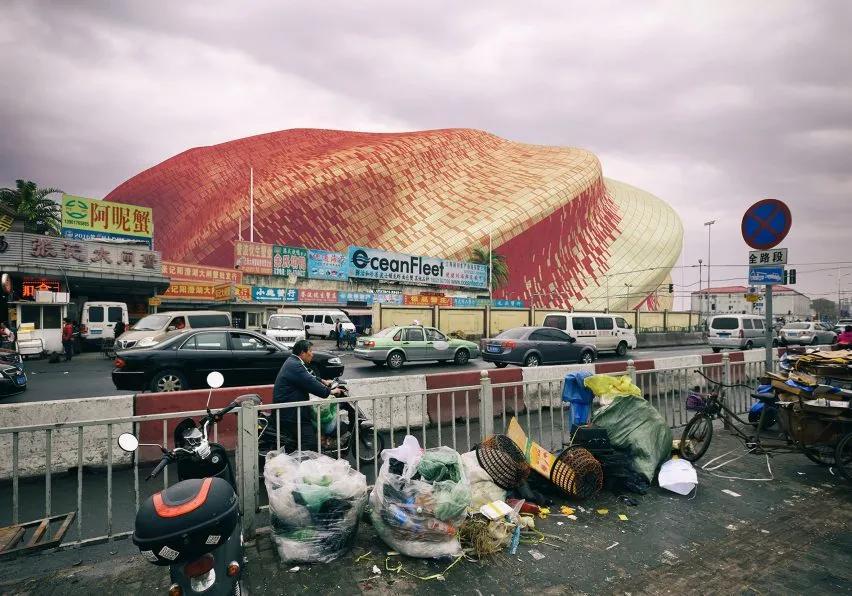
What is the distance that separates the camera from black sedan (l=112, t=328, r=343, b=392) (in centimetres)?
891

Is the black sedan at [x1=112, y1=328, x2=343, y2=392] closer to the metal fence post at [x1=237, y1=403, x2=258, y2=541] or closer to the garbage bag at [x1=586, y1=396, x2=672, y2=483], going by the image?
the metal fence post at [x1=237, y1=403, x2=258, y2=541]

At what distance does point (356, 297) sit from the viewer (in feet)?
115

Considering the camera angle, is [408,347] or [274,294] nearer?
[408,347]

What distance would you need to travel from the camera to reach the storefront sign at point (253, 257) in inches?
1201

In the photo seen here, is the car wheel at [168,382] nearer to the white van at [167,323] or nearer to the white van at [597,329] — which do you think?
the white van at [167,323]

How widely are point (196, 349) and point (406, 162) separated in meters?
43.3

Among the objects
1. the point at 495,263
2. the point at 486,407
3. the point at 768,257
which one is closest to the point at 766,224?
the point at 768,257

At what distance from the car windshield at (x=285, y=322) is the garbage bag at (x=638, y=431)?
17.7 m

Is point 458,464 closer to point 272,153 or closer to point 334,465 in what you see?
point 334,465

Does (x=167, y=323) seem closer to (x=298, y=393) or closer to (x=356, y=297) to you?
(x=298, y=393)

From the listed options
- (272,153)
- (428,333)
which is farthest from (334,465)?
(272,153)

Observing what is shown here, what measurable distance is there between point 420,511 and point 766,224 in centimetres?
658

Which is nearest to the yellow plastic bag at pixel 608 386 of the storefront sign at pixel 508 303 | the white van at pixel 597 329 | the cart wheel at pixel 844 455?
the cart wheel at pixel 844 455

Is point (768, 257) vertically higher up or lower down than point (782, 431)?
higher up
